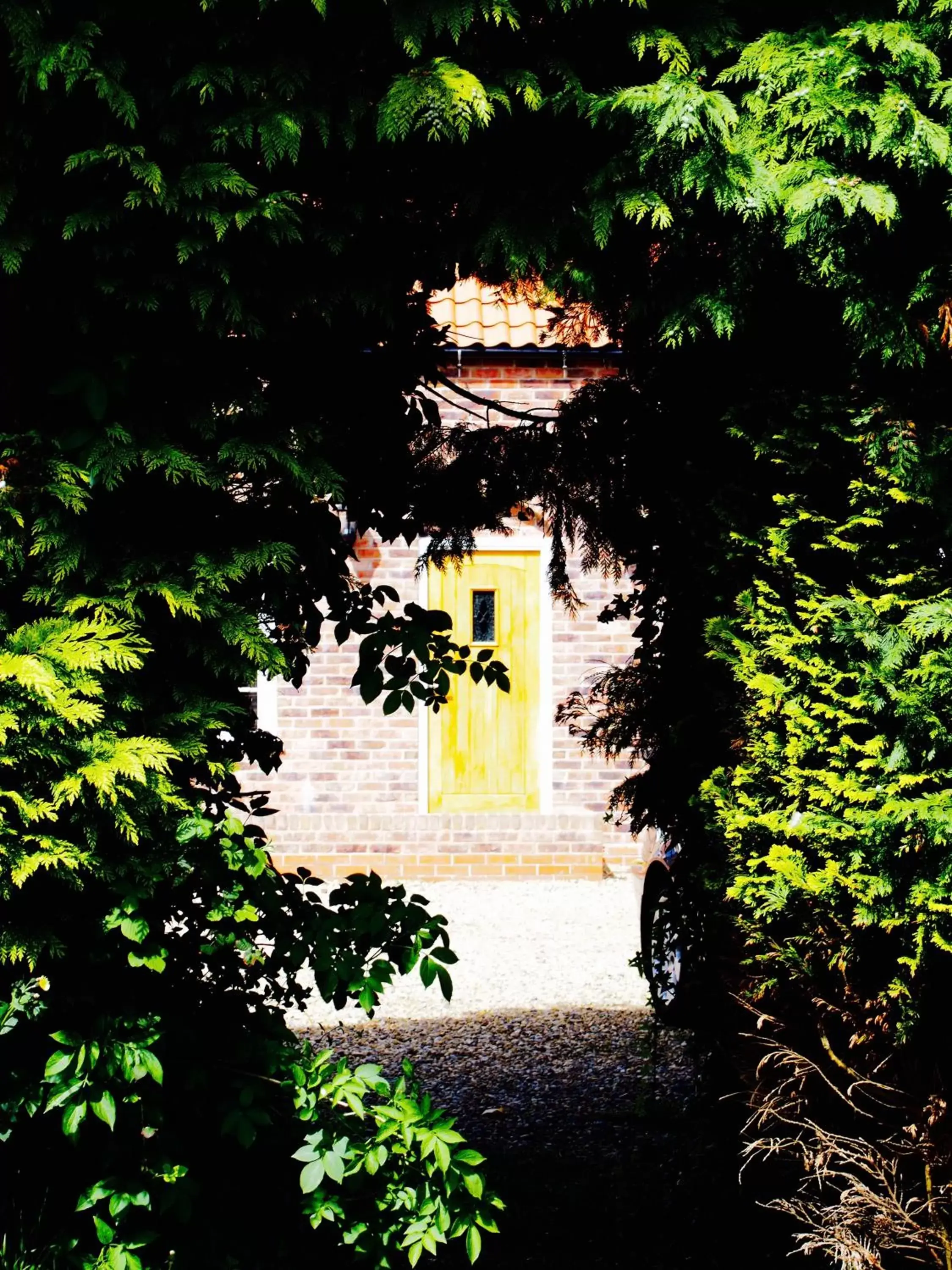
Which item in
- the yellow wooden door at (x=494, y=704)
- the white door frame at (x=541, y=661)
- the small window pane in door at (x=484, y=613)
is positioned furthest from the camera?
the small window pane in door at (x=484, y=613)

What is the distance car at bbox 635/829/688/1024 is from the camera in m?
3.99

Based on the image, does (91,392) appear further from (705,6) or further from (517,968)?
(517,968)

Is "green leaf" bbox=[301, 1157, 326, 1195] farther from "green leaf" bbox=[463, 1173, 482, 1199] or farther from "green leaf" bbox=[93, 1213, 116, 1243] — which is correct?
"green leaf" bbox=[93, 1213, 116, 1243]

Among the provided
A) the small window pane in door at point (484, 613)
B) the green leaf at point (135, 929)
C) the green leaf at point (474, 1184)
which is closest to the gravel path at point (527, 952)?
the small window pane in door at point (484, 613)

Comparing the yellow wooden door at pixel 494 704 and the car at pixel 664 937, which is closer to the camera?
the car at pixel 664 937

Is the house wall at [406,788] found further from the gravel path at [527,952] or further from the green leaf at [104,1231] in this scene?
the green leaf at [104,1231]

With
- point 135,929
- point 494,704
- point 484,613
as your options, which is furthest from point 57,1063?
point 484,613

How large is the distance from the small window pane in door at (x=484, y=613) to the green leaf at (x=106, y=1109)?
289 inches

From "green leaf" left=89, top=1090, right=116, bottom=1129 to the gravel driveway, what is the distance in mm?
984

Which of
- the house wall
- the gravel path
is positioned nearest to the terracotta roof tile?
the house wall

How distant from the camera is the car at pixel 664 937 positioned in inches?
157

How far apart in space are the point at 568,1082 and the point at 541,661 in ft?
15.7

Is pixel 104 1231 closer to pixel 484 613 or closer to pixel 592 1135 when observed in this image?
pixel 592 1135

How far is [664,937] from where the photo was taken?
4172 millimetres
